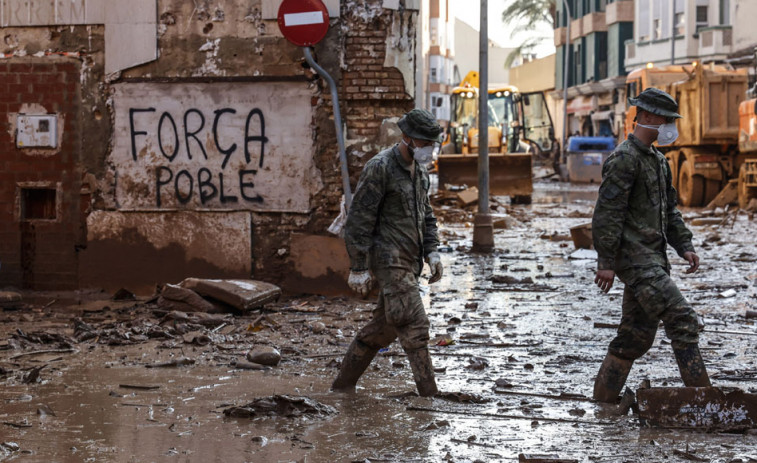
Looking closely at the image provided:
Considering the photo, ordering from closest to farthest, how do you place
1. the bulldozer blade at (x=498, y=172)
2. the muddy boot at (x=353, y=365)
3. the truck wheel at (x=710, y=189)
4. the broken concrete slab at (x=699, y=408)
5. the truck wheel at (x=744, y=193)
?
1. the broken concrete slab at (x=699, y=408)
2. the muddy boot at (x=353, y=365)
3. the truck wheel at (x=744, y=193)
4. the truck wheel at (x=710, y=189)
5. the bulldozer blade at (x=498, y=172)

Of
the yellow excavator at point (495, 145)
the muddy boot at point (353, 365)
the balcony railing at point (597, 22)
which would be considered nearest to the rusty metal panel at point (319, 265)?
the muddy boot at point (353, 365)

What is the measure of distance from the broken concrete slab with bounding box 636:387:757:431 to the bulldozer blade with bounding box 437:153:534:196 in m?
20.3

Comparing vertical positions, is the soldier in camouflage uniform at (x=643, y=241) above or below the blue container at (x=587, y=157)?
below

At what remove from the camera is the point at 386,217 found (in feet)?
21.8

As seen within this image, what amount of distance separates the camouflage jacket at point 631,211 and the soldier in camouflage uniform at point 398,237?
3.51 ft

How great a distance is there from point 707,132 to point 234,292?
58.0ft

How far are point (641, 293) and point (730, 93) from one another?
2041 centimetres

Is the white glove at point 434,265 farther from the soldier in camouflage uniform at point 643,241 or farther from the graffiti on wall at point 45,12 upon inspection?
the graffiti on wall at point 45,12

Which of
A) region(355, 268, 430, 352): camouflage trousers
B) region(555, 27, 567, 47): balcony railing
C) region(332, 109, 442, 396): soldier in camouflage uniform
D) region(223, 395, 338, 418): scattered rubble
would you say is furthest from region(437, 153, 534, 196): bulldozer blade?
region(555, 27, 567, 47): balcony railing

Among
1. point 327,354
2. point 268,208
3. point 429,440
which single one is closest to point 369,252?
point 429,440

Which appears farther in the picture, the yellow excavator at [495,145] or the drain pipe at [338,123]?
the yellow excavator at [495,145]

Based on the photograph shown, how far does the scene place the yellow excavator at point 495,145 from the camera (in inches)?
1034

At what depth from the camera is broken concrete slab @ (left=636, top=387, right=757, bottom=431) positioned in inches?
233

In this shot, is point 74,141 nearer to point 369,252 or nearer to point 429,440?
point 369,252
